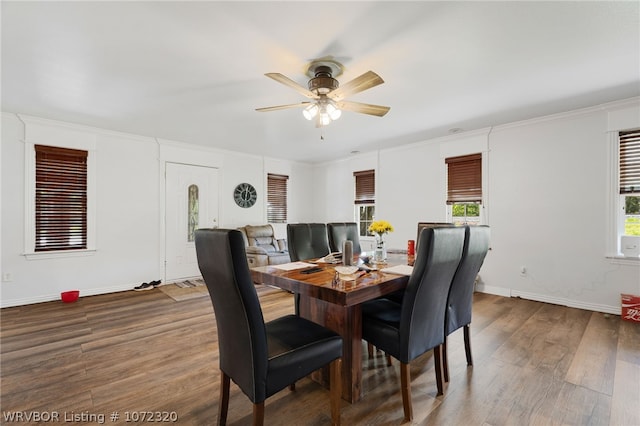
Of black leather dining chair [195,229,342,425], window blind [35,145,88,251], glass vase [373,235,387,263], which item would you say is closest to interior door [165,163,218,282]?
window blind [35,145,88,251]

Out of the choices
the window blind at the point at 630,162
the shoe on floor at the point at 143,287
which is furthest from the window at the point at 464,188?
the shoe on floor at the point at 143,287

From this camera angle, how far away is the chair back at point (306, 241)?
111 inches

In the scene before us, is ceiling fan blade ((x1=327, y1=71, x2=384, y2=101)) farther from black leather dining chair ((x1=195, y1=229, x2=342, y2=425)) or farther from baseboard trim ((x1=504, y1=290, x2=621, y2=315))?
baseboard trim ((x1=504, y1=290, x2=621, y2=315))

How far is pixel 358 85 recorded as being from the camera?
2.29m

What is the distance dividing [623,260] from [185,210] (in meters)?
6.40

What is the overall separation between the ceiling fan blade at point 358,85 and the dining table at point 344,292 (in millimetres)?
1432

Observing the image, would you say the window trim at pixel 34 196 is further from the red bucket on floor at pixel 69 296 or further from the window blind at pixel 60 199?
the red bucket on floor at pixel 69 296

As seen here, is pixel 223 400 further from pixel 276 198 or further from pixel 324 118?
pixel 276 198

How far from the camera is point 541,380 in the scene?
6.72 feet

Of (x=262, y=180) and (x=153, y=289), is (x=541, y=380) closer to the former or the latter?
(x=153, y=289)

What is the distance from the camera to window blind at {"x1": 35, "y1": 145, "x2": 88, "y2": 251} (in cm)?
394

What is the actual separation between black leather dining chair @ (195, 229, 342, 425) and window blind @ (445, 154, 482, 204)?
3839 millimetres

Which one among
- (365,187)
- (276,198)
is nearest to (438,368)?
(365,187)

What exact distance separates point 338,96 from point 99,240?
425 cm
